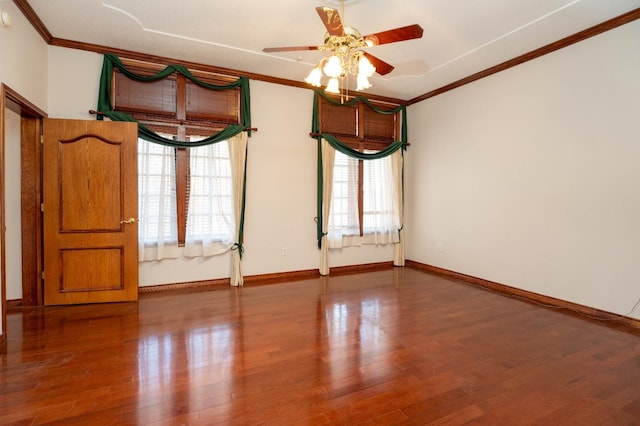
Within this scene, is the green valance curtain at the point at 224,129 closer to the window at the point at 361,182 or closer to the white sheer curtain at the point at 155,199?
the white sheer curtain at the point at 155,199

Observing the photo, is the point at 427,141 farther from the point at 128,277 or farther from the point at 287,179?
the point at 128,277

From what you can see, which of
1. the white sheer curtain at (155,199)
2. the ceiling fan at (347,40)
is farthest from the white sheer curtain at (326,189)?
the ceiling fan at (347,40)

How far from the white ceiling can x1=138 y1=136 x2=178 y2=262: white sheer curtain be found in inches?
52.6

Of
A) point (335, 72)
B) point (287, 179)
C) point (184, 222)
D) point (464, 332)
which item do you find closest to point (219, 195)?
point (184, 222)

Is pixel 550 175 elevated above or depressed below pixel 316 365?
above

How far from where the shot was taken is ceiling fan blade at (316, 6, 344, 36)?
2314 mm

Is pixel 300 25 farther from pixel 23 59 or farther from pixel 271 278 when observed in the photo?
pixel 271 278

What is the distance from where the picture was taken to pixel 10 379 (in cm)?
229

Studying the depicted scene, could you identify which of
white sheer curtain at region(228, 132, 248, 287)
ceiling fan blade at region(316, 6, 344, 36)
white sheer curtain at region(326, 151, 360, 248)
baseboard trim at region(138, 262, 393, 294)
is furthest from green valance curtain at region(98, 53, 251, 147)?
ceiling fan blade at region(316, 6, 344, 36)

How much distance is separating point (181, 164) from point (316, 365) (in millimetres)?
3284

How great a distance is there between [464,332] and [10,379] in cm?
370

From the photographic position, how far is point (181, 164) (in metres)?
4.48

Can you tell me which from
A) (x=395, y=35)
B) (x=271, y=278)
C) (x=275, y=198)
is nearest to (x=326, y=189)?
(x=275, y=198)

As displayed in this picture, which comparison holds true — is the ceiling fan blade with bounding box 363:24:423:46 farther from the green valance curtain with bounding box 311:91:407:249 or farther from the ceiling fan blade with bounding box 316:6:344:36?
the green valance curtain with bounding box 311:91:407:249
